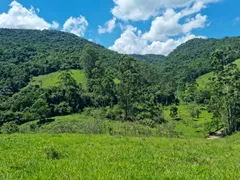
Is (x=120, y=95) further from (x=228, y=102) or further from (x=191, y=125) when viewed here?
(x=228, y=102)

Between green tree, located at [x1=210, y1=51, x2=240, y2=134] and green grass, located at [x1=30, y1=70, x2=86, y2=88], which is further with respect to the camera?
green grass, located at [x1=30, y1=70, x2=86, y2=88]

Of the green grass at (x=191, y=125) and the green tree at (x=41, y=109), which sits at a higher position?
the green tree at (x=41, y=109)

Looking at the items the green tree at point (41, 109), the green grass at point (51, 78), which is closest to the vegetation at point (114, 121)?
the green tree at point (41, 109)

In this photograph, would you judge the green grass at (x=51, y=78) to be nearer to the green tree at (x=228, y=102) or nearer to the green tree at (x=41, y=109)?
the green tree at (x=41, y=109)

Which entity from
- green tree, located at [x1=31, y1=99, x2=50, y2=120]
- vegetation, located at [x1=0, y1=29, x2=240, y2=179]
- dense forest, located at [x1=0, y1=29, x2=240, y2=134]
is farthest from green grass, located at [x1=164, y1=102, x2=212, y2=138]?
green tree, located at [x1=31, y1=99, x2=50, y2=120]

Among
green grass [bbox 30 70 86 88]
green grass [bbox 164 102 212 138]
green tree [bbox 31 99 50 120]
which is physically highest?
green grass [bbox 30 70 86 88]

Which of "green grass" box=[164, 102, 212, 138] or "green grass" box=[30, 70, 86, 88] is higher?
"green grass" box=[30, 70, 86, 88]

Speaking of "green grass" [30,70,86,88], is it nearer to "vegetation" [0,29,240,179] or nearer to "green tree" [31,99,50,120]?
"vegetation" [0,29,240,179]

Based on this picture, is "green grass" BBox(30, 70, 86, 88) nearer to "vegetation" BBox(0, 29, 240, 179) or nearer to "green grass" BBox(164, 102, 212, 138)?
"vegetation" BBox(0, 29, 240, 179)

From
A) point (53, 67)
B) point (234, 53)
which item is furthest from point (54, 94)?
point (234, 53)

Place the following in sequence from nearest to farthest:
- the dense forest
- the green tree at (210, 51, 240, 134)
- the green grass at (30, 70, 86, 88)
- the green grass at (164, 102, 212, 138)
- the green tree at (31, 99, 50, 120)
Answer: the green tree at (210, 51, 240, 134)
the dense forest
the green grass at (164, 102, 212, 138)
the green tree at (31, 99, 50, 120)
the green grass at (30, 70, 86, 88)

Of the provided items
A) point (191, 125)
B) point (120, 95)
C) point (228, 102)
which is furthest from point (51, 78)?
point (228, 102)

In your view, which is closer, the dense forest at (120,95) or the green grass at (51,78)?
the dense forest at (120,95)

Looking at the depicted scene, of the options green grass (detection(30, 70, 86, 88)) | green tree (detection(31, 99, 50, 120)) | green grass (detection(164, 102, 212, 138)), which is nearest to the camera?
green grass (detection(164, 102, 212, 138))
